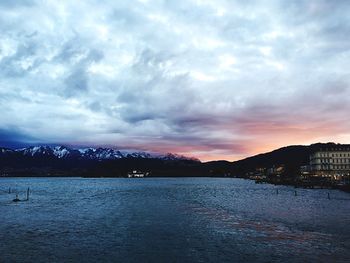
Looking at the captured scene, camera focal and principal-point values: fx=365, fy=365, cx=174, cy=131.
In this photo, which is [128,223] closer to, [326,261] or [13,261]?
[13,261]

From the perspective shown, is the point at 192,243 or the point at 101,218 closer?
the point at 192,243

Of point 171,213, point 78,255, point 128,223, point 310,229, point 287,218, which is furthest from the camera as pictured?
point 171,213

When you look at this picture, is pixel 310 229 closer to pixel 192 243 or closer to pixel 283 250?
pixel 283 250

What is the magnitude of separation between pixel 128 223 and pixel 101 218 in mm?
9739

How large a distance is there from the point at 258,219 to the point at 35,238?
36.8 m

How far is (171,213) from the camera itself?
74.6m

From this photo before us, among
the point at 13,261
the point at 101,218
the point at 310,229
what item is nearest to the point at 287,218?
the point at 310,229

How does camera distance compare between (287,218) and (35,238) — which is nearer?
(35,238)


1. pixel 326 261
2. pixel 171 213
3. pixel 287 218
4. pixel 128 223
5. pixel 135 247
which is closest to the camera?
pixel 326 261

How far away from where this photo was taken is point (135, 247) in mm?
41094

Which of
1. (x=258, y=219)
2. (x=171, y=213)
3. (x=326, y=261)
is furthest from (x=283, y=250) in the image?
A: (x=171, y=213)

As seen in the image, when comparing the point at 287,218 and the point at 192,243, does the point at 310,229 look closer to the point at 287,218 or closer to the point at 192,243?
the point at 287,218

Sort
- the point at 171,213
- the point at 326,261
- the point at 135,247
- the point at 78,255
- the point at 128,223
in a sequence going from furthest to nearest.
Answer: the point at 171,213
the point at 128,223
the point at 135,247
the point at 78,255
the point at 326,261

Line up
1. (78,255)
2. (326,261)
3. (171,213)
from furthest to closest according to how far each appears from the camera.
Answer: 1. (171,213)
2. (78,255)
3. (326,261)
